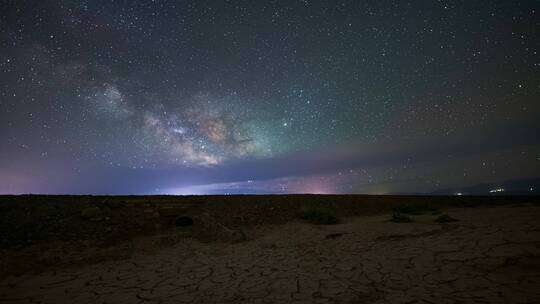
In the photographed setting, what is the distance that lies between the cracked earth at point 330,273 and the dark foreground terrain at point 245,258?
0.06ft

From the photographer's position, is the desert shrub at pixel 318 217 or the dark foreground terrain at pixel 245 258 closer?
the dark foreground terrain at pixel 245 258

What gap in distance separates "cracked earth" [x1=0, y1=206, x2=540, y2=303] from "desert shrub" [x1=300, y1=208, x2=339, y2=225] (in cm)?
270

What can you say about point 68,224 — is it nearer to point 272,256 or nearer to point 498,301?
point 272,256

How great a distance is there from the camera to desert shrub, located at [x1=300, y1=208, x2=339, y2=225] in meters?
8.77

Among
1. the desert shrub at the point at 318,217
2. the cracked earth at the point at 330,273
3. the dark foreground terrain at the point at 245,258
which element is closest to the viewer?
the cracked earth at the point at 330,273

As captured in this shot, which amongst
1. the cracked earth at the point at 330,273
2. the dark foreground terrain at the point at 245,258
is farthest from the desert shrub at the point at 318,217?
the cracked earth at the point at 330,273

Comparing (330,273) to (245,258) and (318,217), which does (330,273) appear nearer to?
(245,258)

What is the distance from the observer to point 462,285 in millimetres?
3045

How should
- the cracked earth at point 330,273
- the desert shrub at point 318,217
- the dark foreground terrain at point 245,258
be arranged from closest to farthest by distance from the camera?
the cracked earth at point 330,273 → the dark foreground terrain at point 245,258 → the desert shrub at point 318,217

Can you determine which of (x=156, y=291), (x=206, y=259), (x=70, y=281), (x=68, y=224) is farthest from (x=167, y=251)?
(x=68, y=224)

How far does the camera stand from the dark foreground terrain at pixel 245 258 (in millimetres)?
3213

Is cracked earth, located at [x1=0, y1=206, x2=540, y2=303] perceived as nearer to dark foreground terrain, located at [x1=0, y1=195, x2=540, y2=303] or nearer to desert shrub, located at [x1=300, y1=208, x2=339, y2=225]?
dark foreground terrain, located at [x1=0, y1=195, x2=540, y2=303]

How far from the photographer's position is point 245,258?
204 inches

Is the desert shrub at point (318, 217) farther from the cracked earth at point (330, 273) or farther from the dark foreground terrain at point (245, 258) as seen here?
the cracked earth at point (330, 273)
